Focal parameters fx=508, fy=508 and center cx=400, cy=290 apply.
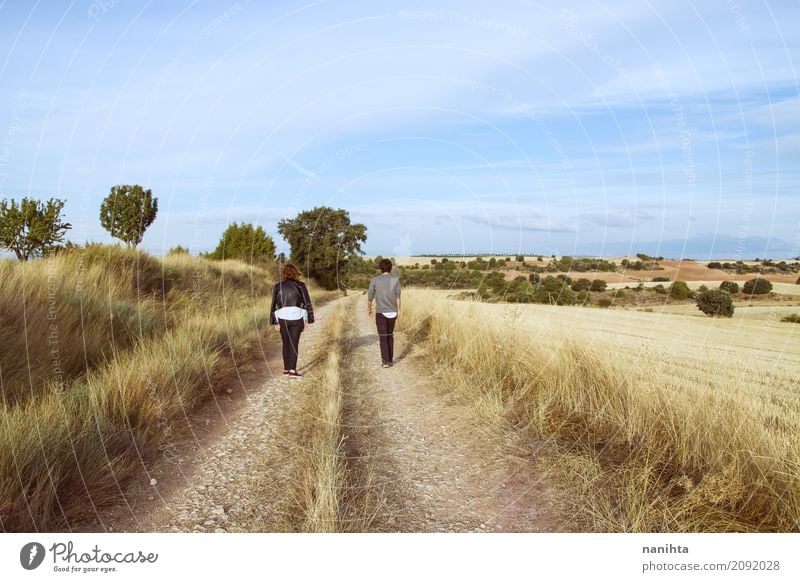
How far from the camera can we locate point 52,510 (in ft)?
13.8

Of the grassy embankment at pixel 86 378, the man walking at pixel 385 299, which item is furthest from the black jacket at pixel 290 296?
the man walking at pixel 385 299

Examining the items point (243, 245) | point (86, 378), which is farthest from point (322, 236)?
point (86, 378)

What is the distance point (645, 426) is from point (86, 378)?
Answer: 7706mm

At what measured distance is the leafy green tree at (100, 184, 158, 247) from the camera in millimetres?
22156

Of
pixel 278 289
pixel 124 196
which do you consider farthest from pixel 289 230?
pixel 278 289

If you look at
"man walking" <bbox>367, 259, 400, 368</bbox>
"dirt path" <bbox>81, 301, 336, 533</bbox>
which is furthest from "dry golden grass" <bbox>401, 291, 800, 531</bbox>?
"dirt path" <bbox>81, 301, 336, 533</bbox>

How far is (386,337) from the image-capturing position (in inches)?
458

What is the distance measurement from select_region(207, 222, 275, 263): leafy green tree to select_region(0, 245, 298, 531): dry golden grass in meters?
24.2

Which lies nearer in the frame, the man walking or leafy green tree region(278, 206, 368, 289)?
the man walking

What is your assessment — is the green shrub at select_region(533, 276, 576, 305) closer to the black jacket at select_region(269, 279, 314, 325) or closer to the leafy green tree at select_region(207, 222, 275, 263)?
the black jacket at select_region(269, 279, 314, 325)

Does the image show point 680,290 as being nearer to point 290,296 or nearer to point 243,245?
point 290,296

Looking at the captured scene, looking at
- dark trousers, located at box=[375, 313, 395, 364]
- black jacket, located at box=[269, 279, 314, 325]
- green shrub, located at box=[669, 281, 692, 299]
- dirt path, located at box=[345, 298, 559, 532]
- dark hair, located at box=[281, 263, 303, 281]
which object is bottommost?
dirt path, located at box=[345, 298, 559, 532]

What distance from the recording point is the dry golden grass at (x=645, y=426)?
4176 millimetres
